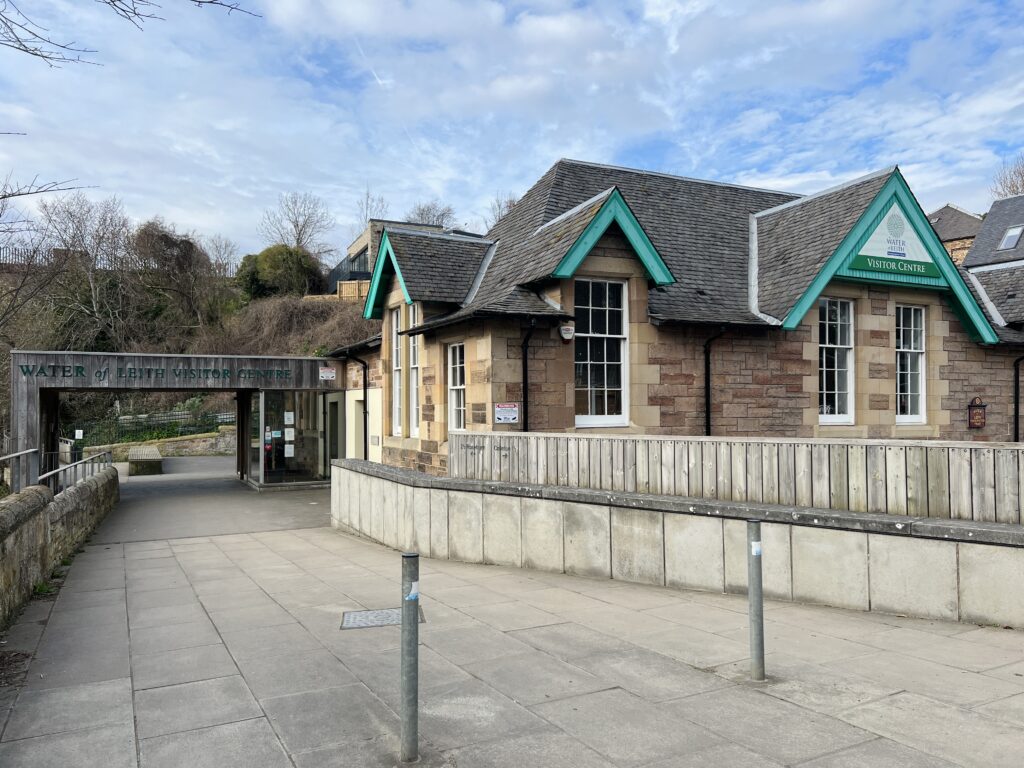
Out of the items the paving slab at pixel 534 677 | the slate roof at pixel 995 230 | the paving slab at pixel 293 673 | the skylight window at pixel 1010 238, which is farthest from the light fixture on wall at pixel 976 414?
the skylight window at pixel 1010 238

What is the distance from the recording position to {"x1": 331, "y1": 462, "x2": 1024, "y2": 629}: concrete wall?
230 inches

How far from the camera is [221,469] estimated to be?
3316 centimetres

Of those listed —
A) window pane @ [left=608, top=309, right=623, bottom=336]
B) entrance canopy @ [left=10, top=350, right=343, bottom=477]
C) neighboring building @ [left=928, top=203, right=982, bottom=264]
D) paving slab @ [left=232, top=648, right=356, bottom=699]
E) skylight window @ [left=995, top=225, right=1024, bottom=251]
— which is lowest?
paving slab @ [left=232, top=648, right=356, bottom=699]

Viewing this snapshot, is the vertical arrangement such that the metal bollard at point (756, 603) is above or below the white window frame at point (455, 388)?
below

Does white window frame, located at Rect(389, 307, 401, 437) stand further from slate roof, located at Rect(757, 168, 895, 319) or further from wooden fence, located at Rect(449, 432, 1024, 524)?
slate roof, located at Rect(757, 168, 895, 319)

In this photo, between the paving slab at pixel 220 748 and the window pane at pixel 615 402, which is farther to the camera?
the window pane at pixel 615 402

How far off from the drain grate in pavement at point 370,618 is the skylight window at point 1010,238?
104 ft

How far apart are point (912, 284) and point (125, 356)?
63.3 feet

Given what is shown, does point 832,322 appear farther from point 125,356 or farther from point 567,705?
point 125,356

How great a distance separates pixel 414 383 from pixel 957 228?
127 ft

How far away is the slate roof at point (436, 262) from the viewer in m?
13.9

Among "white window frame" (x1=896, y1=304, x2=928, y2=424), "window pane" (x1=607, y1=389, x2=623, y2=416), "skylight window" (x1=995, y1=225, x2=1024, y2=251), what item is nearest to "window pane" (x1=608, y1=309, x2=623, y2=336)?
"window pane" (x1=607, y1=389, x2=623, y2=416)

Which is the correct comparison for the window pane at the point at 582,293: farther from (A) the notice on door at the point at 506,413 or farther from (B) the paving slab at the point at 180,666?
(B) the paving slab at the point at 180,666

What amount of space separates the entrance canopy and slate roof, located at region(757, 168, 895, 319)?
1332 centimetres
